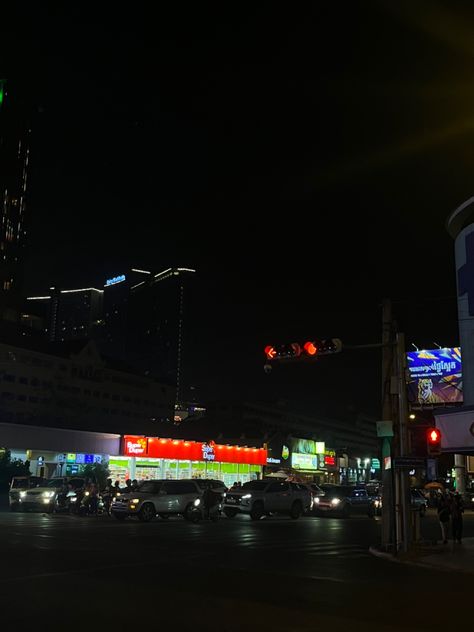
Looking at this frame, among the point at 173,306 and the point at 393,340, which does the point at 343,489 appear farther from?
the point at 173,306

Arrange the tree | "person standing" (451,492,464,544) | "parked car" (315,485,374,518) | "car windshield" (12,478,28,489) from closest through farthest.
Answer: "person standing" (451,492,464,544)
"car windshield" (12,478,28,489)
"parked car" (315,485,374,518)
the tree

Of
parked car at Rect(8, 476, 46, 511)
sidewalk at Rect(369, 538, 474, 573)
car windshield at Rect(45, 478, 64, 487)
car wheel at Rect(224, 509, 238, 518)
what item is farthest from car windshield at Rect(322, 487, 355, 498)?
sidewalk at Rect(369, 538, 474, 573)

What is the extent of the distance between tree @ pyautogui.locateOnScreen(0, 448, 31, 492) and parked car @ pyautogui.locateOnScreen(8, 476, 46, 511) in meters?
5.76

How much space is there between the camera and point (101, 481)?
4106 cm

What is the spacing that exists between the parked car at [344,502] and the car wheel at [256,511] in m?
6.02

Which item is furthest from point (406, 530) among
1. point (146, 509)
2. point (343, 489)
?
point (343, 489)

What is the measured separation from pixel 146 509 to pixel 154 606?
750 inches

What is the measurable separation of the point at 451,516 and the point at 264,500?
11.9m

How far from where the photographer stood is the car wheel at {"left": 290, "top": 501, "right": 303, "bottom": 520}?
109ft

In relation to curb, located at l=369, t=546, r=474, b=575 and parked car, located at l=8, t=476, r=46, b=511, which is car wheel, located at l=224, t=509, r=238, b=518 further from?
curb, located at l=369, t=546, r=474, b=575

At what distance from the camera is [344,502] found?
3638 centimetres

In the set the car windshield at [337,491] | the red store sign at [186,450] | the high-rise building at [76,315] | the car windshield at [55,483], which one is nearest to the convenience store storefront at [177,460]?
the red store sign at [186,450]

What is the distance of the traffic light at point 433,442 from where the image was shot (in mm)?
17969

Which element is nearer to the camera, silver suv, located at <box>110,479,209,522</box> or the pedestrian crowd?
the pedestrian crowd
